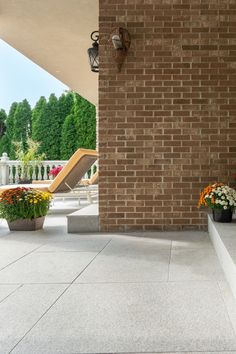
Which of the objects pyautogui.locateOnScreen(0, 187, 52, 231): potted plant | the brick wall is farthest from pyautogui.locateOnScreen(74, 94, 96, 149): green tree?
the brick wall

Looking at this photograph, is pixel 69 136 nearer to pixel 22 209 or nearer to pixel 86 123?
pixel 86 123

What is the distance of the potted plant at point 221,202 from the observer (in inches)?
174

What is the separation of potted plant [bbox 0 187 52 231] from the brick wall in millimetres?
912

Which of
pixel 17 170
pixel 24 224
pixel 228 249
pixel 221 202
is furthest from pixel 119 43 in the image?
pixel 17 170

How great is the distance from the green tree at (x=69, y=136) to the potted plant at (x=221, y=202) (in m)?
14.5

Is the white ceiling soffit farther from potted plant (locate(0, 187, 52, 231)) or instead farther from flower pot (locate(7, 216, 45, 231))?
flower pot (locate(7, 216, 45, 231))

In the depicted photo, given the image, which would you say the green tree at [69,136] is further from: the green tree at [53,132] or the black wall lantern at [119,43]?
the black wall lantern at [119,43]

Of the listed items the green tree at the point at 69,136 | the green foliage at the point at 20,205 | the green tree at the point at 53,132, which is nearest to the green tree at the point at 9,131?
the green tree at the point at 53,132

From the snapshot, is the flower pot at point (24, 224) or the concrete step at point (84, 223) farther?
the flower pot at point (24, 224)

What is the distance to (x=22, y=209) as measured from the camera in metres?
5.36

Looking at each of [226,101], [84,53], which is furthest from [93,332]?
[84,53]

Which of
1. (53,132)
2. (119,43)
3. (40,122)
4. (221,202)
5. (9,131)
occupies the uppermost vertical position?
(40,122)

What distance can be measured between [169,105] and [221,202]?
52.3 inches

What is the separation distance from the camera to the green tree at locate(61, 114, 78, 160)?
18719 mm
